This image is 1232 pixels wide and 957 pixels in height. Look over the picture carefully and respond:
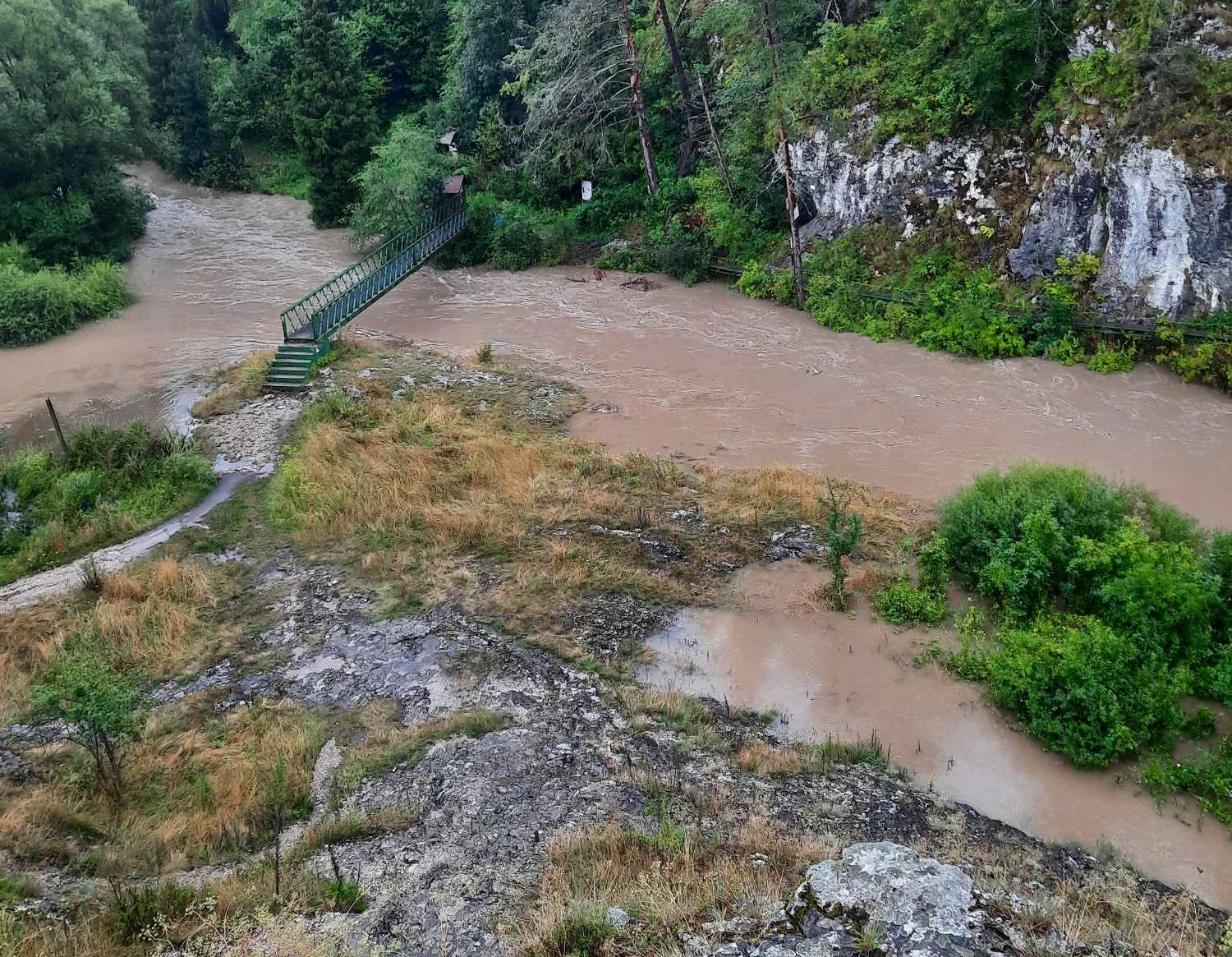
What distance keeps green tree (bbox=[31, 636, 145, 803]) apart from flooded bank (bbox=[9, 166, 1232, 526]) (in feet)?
34.3

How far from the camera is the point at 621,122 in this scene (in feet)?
94.5

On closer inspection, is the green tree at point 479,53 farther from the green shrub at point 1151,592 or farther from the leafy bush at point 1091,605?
the green shrub at point 1151,592

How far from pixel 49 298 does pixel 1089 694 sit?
27.4m

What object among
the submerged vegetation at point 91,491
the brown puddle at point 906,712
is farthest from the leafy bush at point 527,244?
the brown puddle at point 906,712

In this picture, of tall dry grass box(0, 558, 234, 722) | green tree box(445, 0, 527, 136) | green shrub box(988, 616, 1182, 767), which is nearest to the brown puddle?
green shrub box(988, 616, 1182, 767)

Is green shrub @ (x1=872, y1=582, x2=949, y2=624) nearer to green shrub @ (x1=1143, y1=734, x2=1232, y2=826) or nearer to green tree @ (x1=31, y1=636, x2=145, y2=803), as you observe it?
green shrub @ (x1=1143, y1=734, x2=1232, y2=826)

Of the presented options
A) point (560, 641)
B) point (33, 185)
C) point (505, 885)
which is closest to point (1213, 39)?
point (560, 641)

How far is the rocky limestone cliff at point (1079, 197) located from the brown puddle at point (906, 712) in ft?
37.9

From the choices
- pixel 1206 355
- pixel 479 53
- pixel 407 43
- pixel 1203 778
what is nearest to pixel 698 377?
pixel 1206 355

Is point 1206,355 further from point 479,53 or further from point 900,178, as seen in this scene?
point 479,53

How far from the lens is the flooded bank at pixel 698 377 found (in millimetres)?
→ 16562

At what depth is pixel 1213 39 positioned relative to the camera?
17547mm

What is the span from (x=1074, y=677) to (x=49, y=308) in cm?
2711

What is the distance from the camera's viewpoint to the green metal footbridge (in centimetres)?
2114
